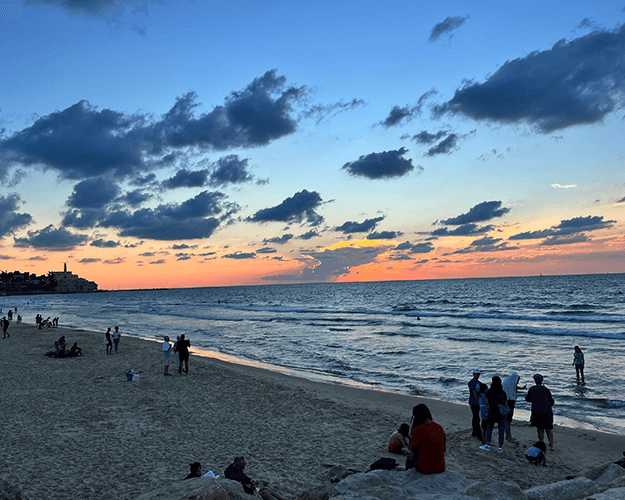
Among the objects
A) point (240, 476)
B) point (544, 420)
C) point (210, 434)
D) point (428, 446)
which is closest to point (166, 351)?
point (210, 434)

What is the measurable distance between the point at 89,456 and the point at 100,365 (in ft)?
46.9

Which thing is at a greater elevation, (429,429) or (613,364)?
(429,429)

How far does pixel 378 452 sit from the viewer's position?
35.8 ft

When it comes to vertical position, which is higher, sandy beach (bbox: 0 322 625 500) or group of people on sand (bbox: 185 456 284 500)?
group of people on sand (bbox: 185 456 284 500)

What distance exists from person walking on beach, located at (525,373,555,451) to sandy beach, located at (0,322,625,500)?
729 millimetres

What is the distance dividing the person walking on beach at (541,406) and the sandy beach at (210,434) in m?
0.73

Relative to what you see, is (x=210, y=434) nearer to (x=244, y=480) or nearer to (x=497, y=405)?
(x=244, y=480)

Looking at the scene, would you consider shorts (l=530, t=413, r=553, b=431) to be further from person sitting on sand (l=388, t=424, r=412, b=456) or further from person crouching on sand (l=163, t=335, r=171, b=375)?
person crouching on sand (l=163, t=335, r=171, b=375)

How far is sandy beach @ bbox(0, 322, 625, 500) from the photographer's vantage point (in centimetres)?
940

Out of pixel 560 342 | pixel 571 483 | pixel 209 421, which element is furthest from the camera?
pixel 560 342

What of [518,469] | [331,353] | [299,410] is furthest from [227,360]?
[518,469]

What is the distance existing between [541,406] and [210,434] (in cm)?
910

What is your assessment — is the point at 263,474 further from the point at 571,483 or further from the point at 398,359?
the point at 398,359

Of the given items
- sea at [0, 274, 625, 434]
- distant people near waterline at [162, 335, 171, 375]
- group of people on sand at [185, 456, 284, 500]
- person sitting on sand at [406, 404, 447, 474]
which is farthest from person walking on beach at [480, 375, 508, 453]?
distant people near waterline at [162, 335, 171, 375]
